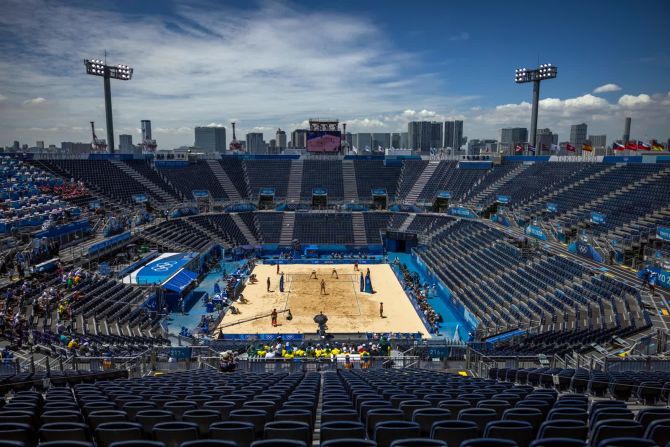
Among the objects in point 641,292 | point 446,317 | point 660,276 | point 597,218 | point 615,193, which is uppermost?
point 615,193

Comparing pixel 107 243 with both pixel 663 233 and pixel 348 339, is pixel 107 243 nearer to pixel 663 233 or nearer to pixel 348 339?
pixel 348 339

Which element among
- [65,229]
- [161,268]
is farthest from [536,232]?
[65,229]

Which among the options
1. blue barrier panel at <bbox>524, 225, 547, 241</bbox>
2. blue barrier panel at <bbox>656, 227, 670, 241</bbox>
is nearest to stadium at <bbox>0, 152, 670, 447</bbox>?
blue barrier panel at <bbox>656, 227, 670, 241</bbox>

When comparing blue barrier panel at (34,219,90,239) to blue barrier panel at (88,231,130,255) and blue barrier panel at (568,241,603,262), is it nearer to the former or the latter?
blue barrier panel at (88,231,130,255)

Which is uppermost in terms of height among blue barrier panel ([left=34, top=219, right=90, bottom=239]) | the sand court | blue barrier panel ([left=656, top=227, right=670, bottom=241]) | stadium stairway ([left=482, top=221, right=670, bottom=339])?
blue barrier panel ([left=656, top=227, right=670, bottom=241])

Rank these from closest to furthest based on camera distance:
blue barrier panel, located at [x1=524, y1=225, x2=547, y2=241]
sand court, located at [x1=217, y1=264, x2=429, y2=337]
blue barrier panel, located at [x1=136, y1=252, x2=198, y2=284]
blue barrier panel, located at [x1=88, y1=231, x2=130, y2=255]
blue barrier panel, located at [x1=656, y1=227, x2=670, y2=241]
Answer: blue barrier panel, located at [x1=656, y1=227, x2=670, y2=241] < sand court, located at [x1=217, y1=264, x2=429, y2=337] < blue barrier panel, located at [x1=136, y1=252, x2=198, y2=284] < blue barrier panel, located at [x1=88, y1=231, x2=130, y2=255] < blue barrier panel, located at [x1=524, y1=225, x2=547, y2=241]

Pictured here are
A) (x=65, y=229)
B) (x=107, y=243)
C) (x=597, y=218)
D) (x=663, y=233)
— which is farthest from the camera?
(x=107, y=243)

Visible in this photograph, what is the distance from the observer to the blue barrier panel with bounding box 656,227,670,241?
32.2m

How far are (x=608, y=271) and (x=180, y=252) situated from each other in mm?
40736

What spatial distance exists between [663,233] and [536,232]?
537 inches

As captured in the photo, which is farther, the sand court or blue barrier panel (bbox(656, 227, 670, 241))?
the sand court

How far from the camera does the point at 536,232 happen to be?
150ft

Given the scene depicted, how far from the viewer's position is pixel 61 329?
24.8m

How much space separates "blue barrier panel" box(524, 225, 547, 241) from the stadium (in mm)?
375
